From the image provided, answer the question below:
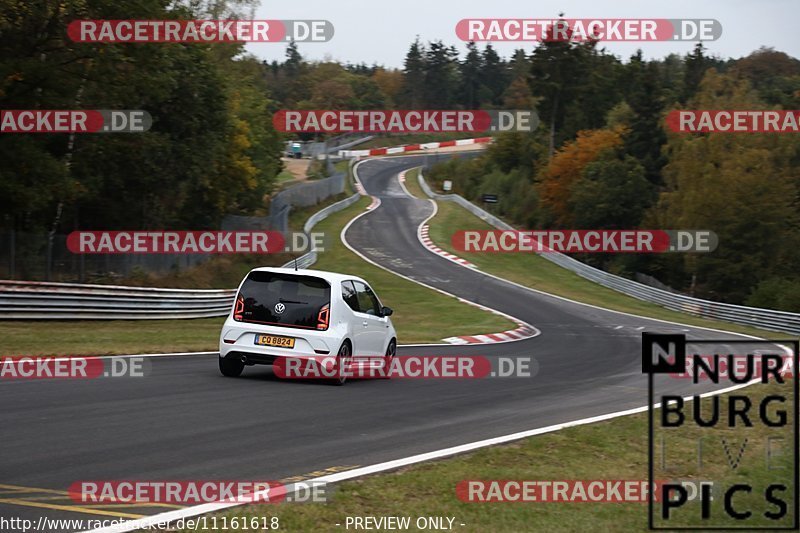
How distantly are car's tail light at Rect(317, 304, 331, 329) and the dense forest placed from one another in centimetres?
1569

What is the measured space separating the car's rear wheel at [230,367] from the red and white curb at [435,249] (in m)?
37.3

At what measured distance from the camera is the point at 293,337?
43.5 ft

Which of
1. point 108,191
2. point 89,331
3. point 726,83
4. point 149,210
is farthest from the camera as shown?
point 726,83

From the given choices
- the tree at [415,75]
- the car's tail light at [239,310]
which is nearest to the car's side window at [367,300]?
the car's tail light at [239,310]

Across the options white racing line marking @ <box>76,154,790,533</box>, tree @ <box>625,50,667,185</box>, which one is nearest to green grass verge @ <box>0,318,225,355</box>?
white racing line marking @ <box>76,154,790,533</box>

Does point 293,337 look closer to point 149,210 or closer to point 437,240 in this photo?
point 149,210

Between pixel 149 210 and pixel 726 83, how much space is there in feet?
178

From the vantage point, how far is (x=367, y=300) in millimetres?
15133

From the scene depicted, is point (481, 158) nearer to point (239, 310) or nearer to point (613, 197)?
point (613, 197)

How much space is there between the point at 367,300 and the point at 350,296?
86 centimetres

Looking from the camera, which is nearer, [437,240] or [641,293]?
[641,293]

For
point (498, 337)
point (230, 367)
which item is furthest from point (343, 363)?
point (498, 337)

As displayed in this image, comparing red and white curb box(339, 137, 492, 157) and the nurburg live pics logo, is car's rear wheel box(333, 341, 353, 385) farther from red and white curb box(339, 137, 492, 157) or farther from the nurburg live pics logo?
red and white curb box(339, 137, 492, 157)

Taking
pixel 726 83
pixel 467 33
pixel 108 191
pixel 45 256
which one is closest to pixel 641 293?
pixel 467 33
